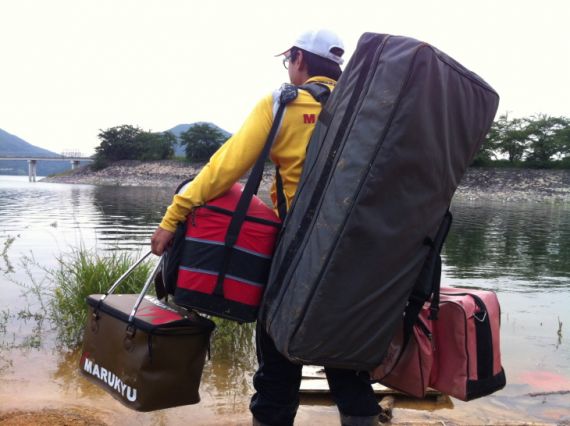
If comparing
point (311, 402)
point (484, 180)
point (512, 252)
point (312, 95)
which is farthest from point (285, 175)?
point (484, 180)

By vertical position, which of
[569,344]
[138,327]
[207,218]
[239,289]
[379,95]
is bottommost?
[569,344]

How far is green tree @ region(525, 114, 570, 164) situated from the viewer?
59.4m

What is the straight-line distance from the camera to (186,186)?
2219 millimetres

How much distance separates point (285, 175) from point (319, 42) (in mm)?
560

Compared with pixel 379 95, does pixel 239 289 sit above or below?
below

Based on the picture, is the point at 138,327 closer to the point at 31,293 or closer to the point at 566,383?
the point at 566,383

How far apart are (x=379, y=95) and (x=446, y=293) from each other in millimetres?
1023

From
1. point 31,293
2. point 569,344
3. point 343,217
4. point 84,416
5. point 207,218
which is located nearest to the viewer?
point 343,217

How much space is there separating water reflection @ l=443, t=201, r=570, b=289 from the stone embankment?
21392 mm

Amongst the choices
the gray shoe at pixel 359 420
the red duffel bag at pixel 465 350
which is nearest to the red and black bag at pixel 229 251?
the gray shoe at pixel 359 420

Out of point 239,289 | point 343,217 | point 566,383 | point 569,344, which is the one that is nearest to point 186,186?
point 239,289

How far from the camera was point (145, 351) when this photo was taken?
85.0 inches

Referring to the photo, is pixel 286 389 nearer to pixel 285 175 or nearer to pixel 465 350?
pixel 465 350

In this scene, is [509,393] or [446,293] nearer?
[446,293]
